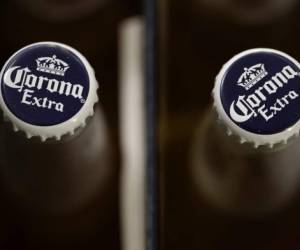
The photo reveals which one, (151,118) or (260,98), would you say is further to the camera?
(151,118)

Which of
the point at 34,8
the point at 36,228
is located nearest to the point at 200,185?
Answer: the point at 36,228

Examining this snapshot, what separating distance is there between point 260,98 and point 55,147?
23cm

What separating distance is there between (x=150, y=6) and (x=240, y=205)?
27cm

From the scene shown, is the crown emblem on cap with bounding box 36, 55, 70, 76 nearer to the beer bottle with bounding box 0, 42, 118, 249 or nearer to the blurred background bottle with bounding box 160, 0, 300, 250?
the beer bottle with bounding box 0, 42, 118, 249

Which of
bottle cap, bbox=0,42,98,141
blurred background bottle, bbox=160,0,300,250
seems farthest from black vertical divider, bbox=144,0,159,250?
bottle cap, bbox=0,42,98,141

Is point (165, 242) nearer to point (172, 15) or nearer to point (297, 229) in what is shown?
point (297, 229)

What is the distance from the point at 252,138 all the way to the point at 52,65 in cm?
23

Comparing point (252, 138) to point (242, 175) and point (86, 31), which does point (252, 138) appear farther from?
point (86, 31)

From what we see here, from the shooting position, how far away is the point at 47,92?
0.78 meters

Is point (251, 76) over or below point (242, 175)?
over

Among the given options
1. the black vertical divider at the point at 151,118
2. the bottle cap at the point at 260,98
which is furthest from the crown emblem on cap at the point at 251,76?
the black vertical divider at the point at 151,118

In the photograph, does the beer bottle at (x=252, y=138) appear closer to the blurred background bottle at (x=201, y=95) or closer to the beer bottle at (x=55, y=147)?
the blurred background bottle at (x=201, y=95)

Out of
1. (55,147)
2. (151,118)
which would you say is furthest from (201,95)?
(55,147)

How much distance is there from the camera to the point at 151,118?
0.90 m
